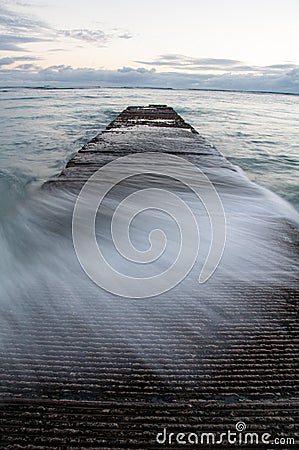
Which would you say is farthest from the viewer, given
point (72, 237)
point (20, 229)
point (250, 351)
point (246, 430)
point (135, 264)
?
point (20, 229)

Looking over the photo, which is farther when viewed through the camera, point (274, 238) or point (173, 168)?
Result: point (173, 168)

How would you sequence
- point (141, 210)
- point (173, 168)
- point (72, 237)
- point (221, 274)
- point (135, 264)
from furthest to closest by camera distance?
point (173, 168), point (141, 210), point (72, 237), point (135, 264), point (221, 274)

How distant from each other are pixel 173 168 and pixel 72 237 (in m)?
3.01

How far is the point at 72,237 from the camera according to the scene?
11.0 ft

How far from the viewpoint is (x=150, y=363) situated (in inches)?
70.1

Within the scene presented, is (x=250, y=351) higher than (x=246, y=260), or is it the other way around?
(x=246, y=260)

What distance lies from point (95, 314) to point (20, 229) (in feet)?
6.42

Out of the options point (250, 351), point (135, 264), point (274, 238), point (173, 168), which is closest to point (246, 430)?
point (250, 351)

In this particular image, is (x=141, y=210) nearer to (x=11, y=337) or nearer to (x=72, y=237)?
(x=72, y=237)

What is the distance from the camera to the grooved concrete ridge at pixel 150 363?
4.77ft

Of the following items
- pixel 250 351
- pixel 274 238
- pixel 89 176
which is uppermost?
pixel 89 176

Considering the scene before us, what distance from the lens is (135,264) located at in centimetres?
291

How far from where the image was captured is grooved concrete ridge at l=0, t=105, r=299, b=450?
4.77 ft

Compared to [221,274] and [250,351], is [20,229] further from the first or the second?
[250,351]
